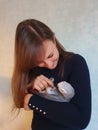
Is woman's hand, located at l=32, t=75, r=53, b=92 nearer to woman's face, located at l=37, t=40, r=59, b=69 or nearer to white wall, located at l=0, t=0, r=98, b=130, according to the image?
woman's face, located at l=37, t=40, r=59, b=69

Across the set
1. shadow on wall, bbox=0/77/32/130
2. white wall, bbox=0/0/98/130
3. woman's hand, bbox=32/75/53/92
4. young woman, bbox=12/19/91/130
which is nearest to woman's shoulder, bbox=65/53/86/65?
young woman, bbox=12/19/91/130

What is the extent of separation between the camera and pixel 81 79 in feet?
3.18

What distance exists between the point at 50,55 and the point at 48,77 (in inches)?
4.5

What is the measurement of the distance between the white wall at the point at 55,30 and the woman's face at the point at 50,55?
1.51 feet

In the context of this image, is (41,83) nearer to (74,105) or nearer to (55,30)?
(74,105)

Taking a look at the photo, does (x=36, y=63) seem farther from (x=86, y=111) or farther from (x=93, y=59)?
(x=93, y=59)

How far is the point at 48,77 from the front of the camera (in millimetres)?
1104

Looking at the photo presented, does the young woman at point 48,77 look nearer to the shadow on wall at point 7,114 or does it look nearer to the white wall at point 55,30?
the white wall at point 55,30

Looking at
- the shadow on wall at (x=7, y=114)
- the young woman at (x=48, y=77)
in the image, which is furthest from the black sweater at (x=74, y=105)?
the shadow on wall at (x=7, y=114)

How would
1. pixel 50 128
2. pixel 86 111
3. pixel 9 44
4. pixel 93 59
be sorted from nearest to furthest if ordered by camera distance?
pixel 86 111
pixel 50 128
pixel 93 59
pixel 9 44

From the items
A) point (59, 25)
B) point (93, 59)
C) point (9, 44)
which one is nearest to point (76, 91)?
point (93, 59)

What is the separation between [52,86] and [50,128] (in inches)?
6.6

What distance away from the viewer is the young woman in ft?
3.13

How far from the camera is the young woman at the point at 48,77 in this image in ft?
3.13
